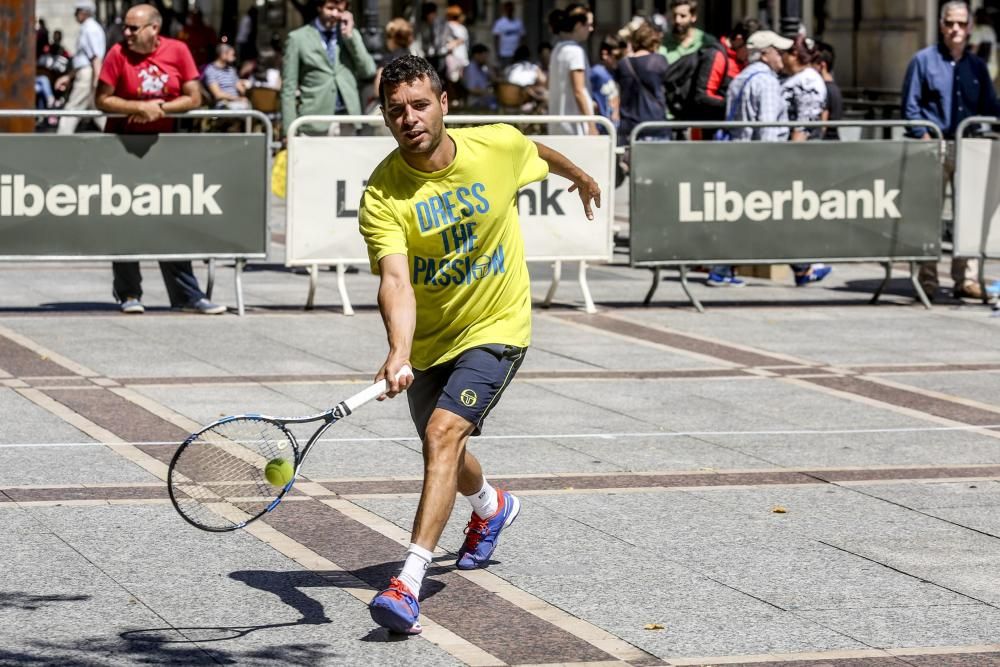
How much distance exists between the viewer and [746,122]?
555 inches

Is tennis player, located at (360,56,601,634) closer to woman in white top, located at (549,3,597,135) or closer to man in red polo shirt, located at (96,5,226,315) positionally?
man in red polo shirt, located at (96,5,226,315)

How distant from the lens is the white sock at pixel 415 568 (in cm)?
585

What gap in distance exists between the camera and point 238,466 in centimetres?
606

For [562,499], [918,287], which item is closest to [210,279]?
[918,287]

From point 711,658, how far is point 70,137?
8.26 meters

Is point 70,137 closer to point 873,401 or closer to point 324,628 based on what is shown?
point 873,401

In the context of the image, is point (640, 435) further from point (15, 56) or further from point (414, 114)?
point (15, 56)

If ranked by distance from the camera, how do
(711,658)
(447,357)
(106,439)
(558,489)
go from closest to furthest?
(711,658), (447,357), (558,489), (106,439)

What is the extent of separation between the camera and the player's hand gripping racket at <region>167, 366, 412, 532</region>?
5.81 metres

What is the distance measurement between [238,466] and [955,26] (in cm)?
951

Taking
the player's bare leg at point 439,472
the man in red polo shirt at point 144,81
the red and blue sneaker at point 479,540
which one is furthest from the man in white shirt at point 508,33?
the player's bare leg at point 439,472

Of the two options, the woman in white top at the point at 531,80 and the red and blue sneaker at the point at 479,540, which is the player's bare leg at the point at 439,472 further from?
the woman in white top at the point at 531,80

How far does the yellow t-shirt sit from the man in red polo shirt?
6.56 m

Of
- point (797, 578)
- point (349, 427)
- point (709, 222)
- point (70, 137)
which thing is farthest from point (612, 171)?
point (797, 578)
